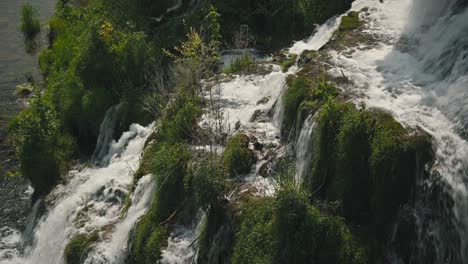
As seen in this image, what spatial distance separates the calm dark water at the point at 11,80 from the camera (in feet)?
47.8

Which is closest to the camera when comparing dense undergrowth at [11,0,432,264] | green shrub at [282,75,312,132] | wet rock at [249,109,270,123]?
dense undergrowth at [11,0,432,264]

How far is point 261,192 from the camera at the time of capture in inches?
376

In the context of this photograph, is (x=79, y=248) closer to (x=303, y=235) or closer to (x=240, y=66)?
(x=303, y=235)

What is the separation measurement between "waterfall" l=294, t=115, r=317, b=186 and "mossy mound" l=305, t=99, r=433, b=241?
213 millimetres

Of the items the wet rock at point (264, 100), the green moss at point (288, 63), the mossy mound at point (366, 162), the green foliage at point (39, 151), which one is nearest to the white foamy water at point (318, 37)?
the green moss at point (288, 63)

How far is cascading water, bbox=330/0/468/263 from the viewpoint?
794 cm

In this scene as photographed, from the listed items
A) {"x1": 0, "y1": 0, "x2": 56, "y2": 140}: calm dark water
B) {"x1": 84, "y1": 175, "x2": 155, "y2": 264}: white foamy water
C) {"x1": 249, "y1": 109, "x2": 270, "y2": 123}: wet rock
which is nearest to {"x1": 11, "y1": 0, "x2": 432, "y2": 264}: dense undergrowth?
{"x1": 84, "y1": 175, "x2": 155, "y2": 264}: white foamy water

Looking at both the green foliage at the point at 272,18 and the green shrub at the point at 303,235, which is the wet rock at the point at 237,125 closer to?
the green shrub at the point at 303,235

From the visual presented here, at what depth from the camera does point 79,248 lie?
11.2 m

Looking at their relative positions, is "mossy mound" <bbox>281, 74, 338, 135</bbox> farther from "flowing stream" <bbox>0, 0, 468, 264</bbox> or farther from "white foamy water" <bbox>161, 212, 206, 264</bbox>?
"white foamy water" <bbox>161, 212, 206, 264</bbox>

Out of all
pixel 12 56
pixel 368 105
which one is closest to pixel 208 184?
pixel 368 105

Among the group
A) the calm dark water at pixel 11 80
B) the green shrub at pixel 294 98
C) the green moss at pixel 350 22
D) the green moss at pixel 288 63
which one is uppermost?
the green moss at pixel 350 22

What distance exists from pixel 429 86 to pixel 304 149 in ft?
8.15

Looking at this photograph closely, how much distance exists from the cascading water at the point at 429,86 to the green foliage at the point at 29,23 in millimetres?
14647
